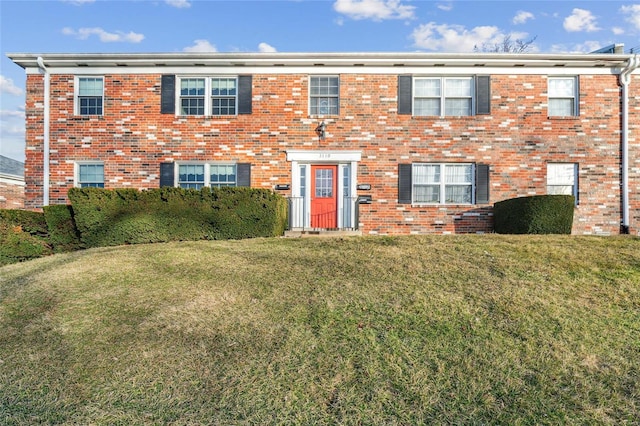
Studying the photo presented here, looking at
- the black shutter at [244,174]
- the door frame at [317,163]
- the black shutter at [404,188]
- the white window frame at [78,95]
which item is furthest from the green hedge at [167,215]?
the black shutter at [404,188]

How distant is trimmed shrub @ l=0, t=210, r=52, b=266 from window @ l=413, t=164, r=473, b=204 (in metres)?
9.25

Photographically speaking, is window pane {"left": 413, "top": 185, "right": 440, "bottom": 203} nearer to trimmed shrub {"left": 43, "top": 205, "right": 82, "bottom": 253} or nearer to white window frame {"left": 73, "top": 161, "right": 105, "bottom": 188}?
trimmed shrub {"left": 43, "top": 205, "right": 82, "bottom": 253}

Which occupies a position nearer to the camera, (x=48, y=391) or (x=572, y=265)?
(x=48, y=391)

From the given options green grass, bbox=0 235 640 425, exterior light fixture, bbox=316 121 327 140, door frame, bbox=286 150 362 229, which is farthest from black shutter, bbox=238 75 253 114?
green grass, bbox=0 235 640 425

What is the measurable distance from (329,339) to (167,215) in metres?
6.39

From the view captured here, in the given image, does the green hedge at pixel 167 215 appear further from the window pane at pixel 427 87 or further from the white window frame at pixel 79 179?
the window pane at pixel 427 87

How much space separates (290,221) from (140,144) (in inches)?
190

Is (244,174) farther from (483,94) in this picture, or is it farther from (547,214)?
(547,214)

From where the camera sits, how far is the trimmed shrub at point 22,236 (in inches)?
346

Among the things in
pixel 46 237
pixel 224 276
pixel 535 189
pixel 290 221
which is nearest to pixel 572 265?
pixel 224 276

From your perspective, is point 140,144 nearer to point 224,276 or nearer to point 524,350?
point 224,276

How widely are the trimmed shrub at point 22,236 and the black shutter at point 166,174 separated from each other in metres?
3.19

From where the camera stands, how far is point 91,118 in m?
12.2

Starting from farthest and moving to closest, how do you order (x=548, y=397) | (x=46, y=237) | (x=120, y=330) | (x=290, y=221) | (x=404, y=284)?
(x=290, y=221) < (x=46, y=237) < (x=404, y=284) < (x=120, y=330) < (x=548, y=397)
